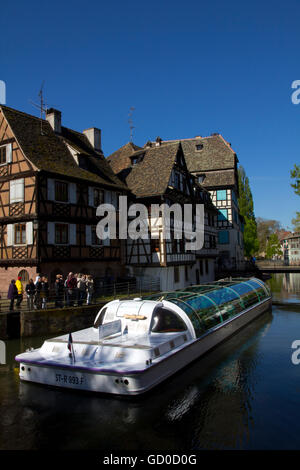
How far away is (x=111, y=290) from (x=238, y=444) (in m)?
18.0

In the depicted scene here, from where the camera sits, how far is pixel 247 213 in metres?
56.7

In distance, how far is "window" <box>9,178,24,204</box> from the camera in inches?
891

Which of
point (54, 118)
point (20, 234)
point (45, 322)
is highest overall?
point (54, 118)

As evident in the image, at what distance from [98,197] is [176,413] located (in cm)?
1914

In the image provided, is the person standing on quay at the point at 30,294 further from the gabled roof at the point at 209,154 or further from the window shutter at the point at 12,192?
the gabled roof at the point at 209,154

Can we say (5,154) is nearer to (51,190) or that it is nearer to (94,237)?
(51,190)

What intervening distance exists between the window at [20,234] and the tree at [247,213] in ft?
129

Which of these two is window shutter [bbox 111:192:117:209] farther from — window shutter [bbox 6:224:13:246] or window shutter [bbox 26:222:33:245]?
window shutter [bbox 6:224:13:246]

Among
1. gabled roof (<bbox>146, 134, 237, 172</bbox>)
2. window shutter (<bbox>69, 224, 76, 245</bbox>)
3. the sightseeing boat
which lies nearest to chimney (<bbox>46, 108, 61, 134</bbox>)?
window shutter (<bbox>69, 224, 76, 245</bbox>)

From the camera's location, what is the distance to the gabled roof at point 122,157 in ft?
116

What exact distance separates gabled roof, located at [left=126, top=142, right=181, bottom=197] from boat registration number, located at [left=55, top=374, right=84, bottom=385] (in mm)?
19162

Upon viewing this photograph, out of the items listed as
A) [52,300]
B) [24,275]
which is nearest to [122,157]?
[24,275]

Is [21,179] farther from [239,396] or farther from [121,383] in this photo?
[239,396]
